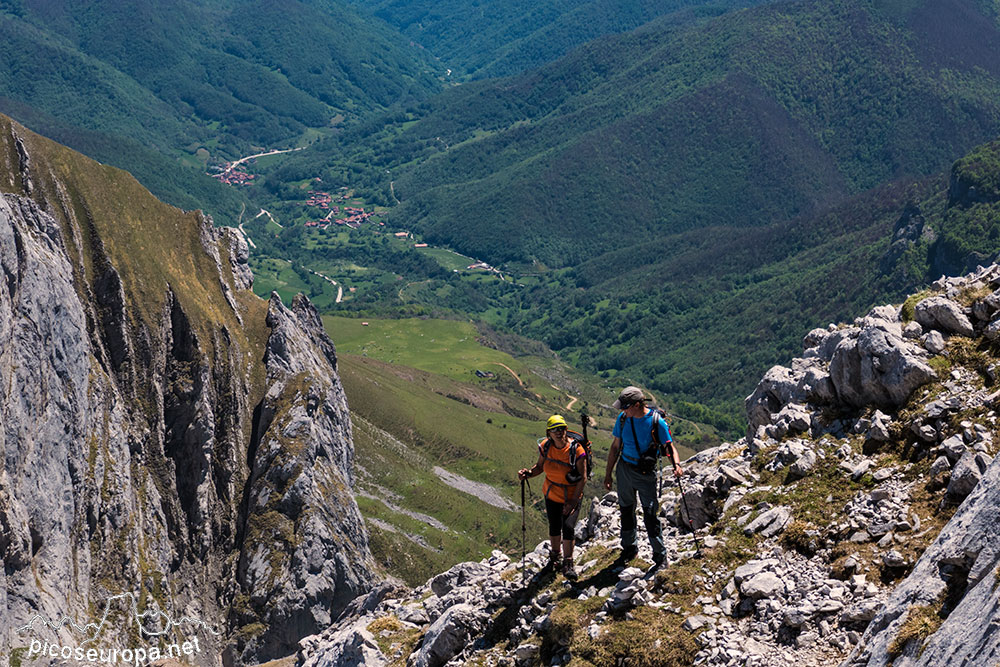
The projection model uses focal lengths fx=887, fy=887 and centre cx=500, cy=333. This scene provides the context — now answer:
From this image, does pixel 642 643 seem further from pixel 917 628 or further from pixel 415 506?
pixel 415 506

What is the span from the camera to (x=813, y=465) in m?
29.9

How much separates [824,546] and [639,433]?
6270 millimetres

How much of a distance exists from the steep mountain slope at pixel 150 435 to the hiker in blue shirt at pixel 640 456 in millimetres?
60879

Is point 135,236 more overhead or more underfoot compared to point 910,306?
more overhead

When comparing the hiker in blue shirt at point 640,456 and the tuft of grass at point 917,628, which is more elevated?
the hiker in blue shirt at point 640,456

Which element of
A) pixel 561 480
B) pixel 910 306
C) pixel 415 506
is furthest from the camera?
pixel 415 506

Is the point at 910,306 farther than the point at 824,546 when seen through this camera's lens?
Yes

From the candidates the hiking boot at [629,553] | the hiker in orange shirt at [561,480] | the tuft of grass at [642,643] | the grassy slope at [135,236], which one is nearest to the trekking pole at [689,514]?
the hiking boot at [629,553]

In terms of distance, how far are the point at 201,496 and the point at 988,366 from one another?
100379 mm

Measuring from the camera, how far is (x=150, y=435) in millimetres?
109062

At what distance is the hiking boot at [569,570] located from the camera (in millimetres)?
30328

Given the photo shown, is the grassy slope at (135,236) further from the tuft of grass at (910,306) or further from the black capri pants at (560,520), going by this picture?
the tuft of grass at (910,306)

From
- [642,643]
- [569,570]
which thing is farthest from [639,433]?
[642,643]

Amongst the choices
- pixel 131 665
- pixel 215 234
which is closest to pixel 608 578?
pixel 131 665
